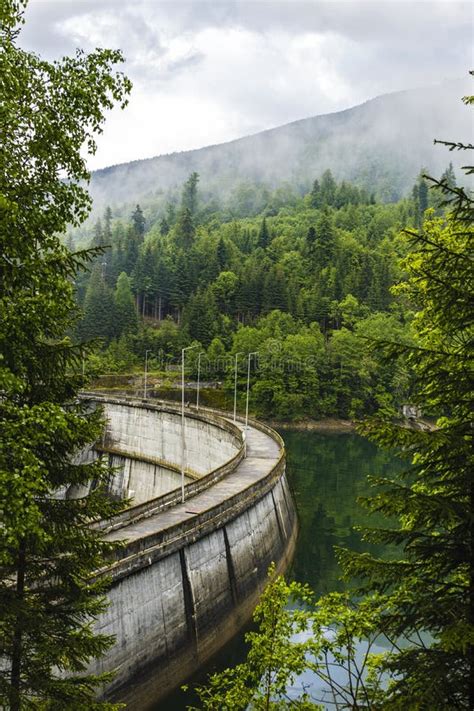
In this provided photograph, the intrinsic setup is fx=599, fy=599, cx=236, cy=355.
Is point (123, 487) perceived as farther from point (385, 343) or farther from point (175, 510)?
point (385, 343)

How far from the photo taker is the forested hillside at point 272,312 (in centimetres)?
10994

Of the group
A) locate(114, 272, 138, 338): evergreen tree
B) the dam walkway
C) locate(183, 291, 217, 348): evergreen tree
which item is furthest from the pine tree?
locate(114, 272, 138, 338): evergreen tree

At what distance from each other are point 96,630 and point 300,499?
41.2 metres

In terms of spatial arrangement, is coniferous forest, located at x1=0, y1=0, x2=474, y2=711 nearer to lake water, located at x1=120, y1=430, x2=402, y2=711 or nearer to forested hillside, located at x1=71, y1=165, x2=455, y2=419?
lake water, located at x1=120, y1=430, x2=402, y2=711

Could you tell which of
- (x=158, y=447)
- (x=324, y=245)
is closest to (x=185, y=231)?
(x=324, y=245)

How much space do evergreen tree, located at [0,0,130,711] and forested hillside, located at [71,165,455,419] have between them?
73.1 meters

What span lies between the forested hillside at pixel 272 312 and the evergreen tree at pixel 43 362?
240ft

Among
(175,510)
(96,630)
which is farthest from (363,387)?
(96,630)

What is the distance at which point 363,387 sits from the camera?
109 meters

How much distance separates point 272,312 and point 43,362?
119m

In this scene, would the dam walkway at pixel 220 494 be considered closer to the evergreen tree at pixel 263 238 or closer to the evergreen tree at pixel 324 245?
the evergreen tree at pixel 324 245

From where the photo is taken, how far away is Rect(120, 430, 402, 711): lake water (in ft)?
93.5

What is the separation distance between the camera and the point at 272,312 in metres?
129

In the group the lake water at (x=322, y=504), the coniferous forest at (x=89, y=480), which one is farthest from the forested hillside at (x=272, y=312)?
the coniferous forest at (x=89, y=480)
